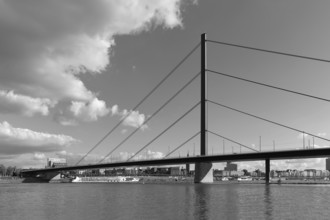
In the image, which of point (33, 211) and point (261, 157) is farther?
point (261, 157)

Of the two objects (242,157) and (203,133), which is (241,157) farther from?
(203,133)

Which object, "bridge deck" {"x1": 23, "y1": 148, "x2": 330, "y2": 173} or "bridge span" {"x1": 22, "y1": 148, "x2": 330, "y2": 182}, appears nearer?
"bridge deck" {"x1": 23, "y1": 148, "x2": 330, "y2": 173}

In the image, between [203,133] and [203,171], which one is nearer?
[203,133]

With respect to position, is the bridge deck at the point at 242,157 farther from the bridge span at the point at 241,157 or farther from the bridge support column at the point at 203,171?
the bridge support column at the point at 203,171

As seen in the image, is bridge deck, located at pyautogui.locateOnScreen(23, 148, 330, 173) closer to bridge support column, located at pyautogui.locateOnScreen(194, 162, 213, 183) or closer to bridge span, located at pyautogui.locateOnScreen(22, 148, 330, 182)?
bridge span, located at pyautogui.locateOnScreen(22, 148, 330, 182)

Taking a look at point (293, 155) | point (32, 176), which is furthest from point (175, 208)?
point (32, 176)

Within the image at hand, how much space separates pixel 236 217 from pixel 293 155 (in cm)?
4975

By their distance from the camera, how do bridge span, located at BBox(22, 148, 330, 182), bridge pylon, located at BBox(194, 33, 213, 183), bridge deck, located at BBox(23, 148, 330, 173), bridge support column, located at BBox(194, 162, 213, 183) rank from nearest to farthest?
bridge deck, located at BBox(23, 148, 330, 173) → bridge span, located at BBox(22, 148, 330, 182) → bridge pylon, located at BBox(194, 33, 213, 183) → bridge support column, located at BBox(194, 162, 213, 183)

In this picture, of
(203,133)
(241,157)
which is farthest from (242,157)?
(203,133)

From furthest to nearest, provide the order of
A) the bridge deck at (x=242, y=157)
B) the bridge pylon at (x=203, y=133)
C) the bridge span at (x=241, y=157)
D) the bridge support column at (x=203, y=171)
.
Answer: the bridge support column at (x=203, y=171) → the bridge pylon at (x=203, y=133) → the bridge span at (x=241, y=157) → the bridge deck at (x=242, y=157)

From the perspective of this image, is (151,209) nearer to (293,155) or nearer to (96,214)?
(96,214)

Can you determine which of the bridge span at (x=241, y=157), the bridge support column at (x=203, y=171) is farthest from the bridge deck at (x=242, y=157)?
the bridge support column at (x=203, y=171)

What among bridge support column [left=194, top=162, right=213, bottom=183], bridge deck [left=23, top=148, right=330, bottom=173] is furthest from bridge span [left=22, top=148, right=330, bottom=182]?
bridge support column [left=194, top=162, right=213, bottom=183]

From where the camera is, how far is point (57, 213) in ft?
93.8
